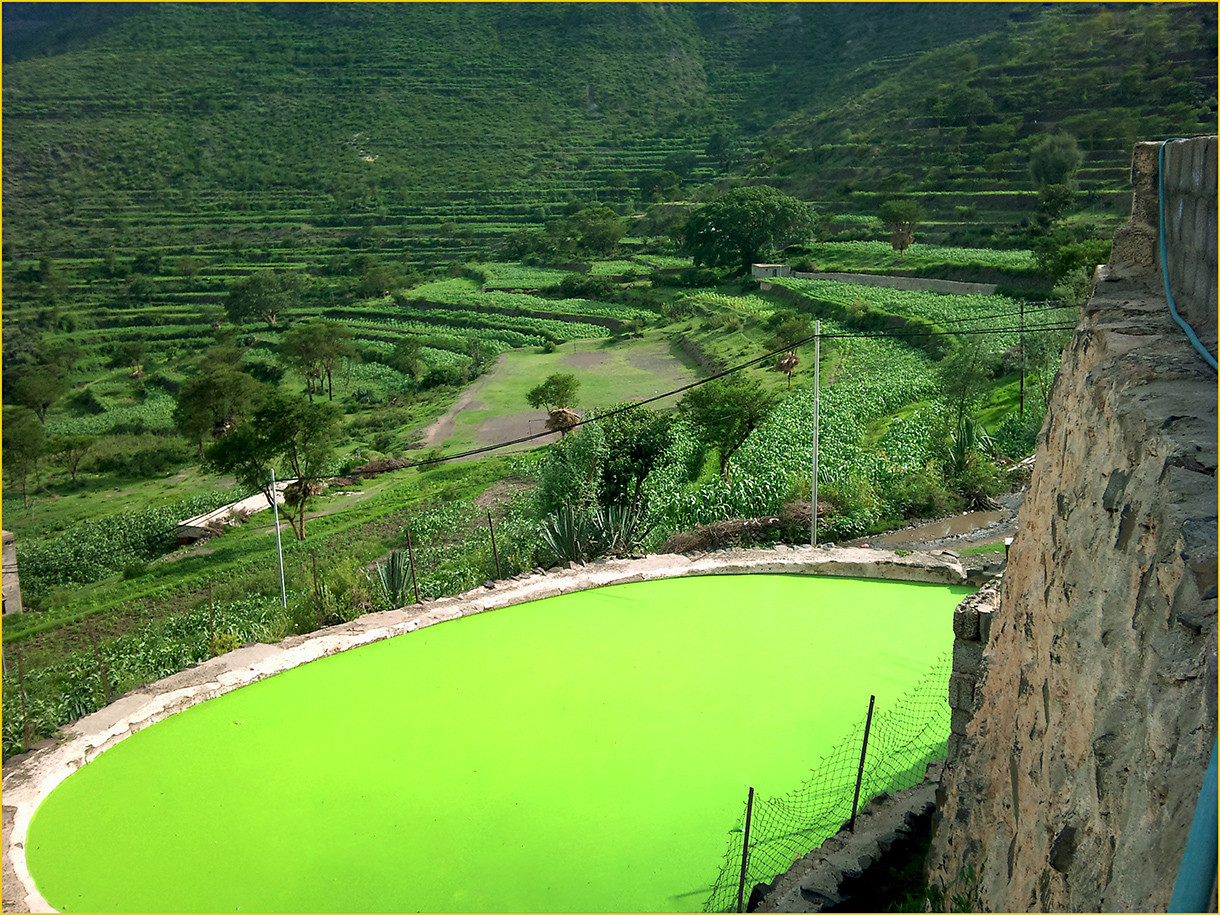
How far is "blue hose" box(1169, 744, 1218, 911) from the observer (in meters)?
2.37

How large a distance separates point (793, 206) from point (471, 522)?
36.2 metres

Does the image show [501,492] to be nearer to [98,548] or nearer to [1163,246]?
[98,548]

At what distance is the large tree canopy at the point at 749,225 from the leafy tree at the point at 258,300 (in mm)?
26107

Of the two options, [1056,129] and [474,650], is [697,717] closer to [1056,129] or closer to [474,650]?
[474,650]

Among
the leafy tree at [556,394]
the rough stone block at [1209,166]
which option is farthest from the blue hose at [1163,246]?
the leafy tree at [556,394]

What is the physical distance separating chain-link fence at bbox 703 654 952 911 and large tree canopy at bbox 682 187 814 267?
45767mm

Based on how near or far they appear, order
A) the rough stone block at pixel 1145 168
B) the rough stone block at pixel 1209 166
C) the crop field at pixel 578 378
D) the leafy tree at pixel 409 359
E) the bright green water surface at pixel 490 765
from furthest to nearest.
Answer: the leafy tree at pixel 409 359 < the crop field at pixel 578 378 < the bright green water surface at pixel 490 765 < the rough stone block at pixel 1145 168 < the rough stone block at pixel 1209 166

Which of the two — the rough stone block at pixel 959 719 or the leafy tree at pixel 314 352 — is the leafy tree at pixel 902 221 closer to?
the leafy tree at pixel 314 352

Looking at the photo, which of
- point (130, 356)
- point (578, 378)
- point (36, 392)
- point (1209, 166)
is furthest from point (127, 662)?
point (130, 356)

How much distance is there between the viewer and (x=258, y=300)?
2269 inches

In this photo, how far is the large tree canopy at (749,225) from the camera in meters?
51.7

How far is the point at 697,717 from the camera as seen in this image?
8312mm

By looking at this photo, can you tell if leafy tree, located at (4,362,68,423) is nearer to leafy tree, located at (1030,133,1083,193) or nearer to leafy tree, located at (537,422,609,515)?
leafy tree, located at (537,422,609,515)

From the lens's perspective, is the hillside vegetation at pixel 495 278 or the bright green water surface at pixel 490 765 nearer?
the bright green water surface at pixel 490 765
